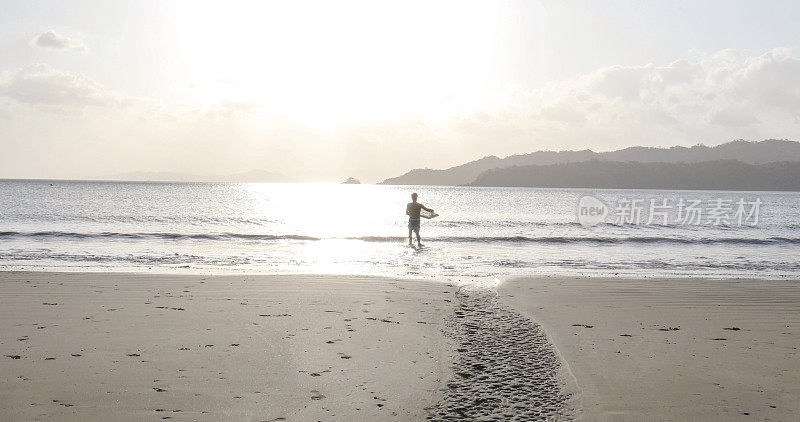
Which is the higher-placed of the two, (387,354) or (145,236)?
(387,354)

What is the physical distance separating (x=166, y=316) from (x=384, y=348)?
393 cm

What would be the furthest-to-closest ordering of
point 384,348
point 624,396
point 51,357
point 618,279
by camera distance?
point 618,279, point 384,348, point 51,357, point 624,396

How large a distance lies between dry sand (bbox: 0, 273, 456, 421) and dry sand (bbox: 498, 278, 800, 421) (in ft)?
5.78

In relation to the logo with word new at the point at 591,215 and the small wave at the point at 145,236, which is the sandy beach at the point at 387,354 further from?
the logo with word new at the point at 591,215

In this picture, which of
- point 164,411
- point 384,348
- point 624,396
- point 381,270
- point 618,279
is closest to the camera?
point 164,411

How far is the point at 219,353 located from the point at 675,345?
6.10 meters

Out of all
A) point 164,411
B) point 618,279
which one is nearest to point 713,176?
point 618,279

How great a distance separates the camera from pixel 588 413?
5074mm

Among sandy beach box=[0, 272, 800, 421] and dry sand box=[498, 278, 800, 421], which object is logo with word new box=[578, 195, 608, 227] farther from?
sandy beach box=[0, 272, 800, 421]

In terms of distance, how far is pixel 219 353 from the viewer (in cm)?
674

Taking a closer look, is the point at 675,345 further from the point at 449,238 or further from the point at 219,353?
the point at 449,238

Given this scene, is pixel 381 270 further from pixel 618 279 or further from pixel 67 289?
pixel 67 289

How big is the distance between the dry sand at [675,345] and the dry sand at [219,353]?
1.76 m

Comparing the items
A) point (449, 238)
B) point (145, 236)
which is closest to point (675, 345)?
point (449, 238)
